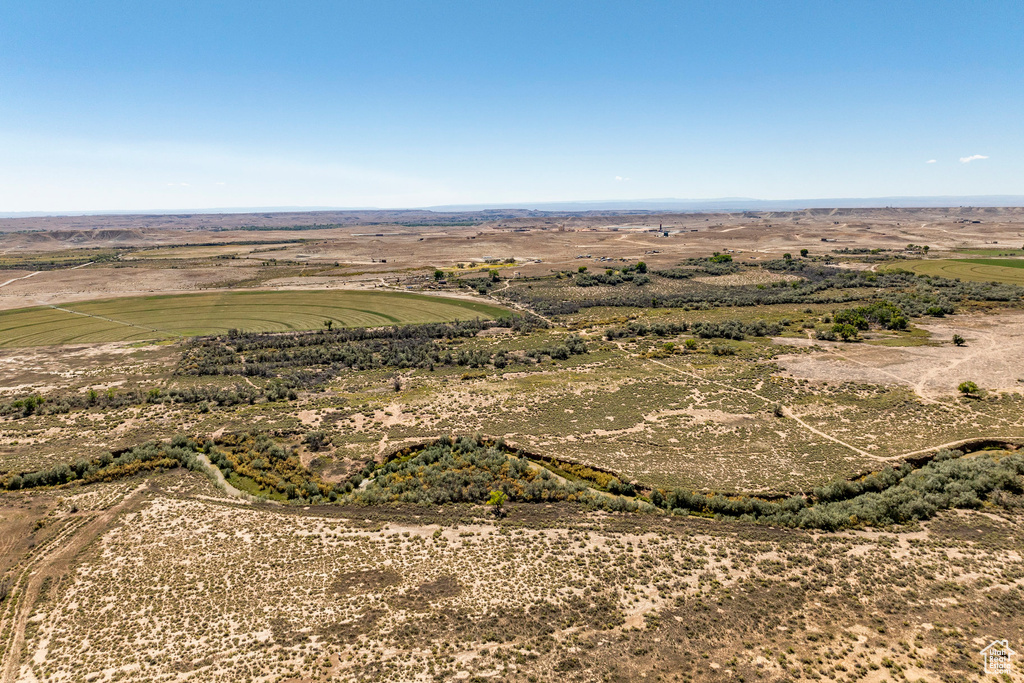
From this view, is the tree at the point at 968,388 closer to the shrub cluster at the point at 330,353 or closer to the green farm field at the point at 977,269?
the shrub cluster at the point at 330,353

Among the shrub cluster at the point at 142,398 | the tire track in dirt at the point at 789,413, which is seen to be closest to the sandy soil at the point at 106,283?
the shrub cluster at the point at 142,398

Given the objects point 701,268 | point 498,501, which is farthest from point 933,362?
point 701,268

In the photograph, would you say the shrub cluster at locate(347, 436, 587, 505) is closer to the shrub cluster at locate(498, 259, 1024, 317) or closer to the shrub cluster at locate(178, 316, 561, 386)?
the shrub cluster at locate(178, 316, 561, 386)

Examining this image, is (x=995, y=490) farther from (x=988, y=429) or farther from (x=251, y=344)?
(x=251, y=344)

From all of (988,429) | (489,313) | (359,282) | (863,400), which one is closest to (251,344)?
(489,313)

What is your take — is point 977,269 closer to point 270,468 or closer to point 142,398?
point 270,468
